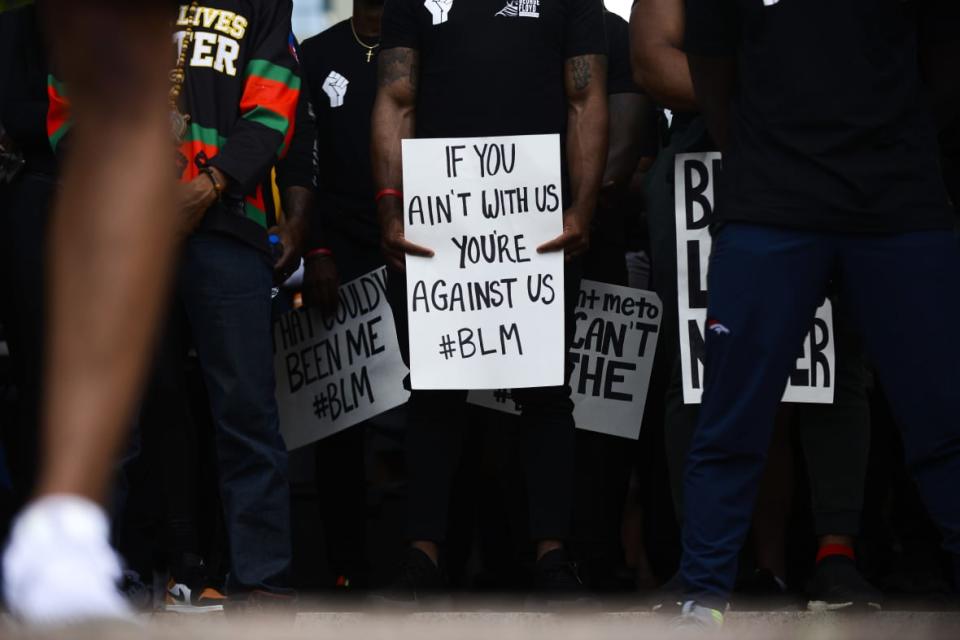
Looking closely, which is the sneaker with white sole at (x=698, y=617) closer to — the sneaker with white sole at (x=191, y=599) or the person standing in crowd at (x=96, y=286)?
the sneaker with white sole at (x=191, y=599)

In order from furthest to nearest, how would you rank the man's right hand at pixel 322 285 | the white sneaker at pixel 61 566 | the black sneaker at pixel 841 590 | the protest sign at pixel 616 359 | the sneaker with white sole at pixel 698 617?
the man's right hand at pixel 322 285 → the protest sign at pixel 616 359 → the black sneaker at pixel 841 590 → the sneaker with white sole at pixel 698 617 → the white sneaker at pixel 61 566

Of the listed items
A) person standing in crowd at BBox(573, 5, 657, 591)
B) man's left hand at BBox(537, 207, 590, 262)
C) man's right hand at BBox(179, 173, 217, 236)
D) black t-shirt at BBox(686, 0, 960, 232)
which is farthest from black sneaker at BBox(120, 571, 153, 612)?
black t-shirt at BBox(686, 0, 960, 232)

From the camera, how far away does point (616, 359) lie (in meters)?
5.39

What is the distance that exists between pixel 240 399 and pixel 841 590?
5.78ft

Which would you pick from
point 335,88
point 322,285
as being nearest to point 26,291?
point 322,285

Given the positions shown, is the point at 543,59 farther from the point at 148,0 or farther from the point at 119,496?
the point at 148,0

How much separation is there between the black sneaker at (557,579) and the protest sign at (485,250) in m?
0.60

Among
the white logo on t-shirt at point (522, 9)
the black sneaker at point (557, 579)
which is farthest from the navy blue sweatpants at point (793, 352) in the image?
the white logo on t-shirt at point (522, 9)

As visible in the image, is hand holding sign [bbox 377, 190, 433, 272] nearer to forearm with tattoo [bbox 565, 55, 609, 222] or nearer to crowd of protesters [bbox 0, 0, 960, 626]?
crowd of protesters [bbox 0, 0, 960, 626]

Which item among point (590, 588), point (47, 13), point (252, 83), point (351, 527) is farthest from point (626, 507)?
point (47, 13)

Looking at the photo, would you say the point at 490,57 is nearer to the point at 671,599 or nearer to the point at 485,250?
the point at 485,250

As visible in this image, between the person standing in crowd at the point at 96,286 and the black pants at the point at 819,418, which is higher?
the person standing in crowd at the point at 96,286

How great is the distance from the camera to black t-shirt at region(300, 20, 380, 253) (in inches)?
222

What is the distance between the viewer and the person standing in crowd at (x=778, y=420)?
4.52 m
